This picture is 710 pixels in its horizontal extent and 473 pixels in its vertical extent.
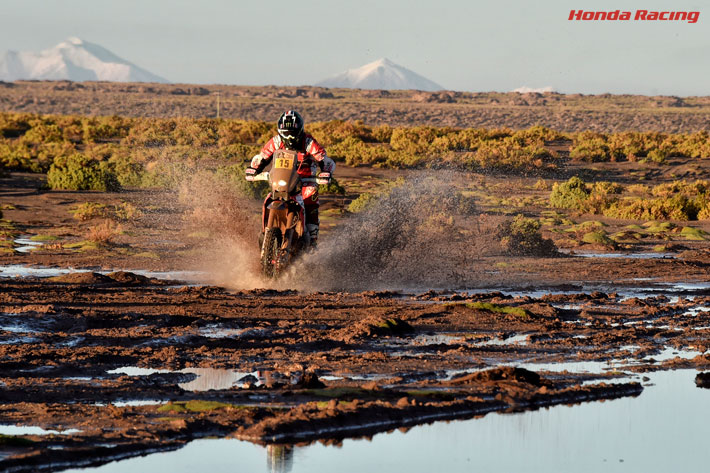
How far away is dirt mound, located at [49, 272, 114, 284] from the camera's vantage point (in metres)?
16.8

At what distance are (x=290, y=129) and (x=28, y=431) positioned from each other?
8488 millimetres

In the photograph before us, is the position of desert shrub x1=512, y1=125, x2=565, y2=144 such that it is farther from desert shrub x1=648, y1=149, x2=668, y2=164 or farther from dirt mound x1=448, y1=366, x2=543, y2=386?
dirt mound x1=448, y1=366, x2=543, y2=386

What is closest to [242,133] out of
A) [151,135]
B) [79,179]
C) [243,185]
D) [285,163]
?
[151,135]

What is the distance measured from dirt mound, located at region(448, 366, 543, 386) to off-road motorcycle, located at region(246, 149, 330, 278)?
622 cm

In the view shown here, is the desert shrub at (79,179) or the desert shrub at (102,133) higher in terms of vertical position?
the desert shrub at (102,133)

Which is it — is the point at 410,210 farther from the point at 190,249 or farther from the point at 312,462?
the point at 312,462

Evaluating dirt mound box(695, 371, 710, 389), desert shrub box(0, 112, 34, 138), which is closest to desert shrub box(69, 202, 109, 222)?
dirt mound box(695, 371, 710, 389)

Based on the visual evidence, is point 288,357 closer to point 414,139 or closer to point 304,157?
point 304,157

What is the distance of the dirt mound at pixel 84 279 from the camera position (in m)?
16.8

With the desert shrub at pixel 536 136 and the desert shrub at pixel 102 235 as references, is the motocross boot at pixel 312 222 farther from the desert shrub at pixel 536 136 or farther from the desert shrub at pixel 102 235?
the desert shrub at pixel 536 136

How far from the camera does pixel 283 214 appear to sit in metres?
15.9

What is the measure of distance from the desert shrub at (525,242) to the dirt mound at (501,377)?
13172 millimetres

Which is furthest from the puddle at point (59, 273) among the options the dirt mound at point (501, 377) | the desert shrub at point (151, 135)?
the desert shrub at point (151, 135)

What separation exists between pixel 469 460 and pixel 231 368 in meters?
3.54
